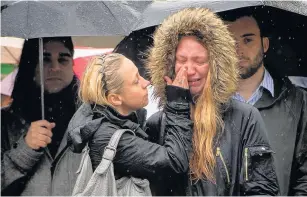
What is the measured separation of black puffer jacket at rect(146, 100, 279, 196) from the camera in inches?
169

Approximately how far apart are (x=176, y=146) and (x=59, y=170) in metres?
1.25

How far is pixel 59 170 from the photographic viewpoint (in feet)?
17.1

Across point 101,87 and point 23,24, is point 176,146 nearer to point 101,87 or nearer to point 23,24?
point 101,87

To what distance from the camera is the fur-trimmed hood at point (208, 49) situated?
4.54 m

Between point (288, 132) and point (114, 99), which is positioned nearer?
point (114, 99)

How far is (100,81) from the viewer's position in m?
4.48

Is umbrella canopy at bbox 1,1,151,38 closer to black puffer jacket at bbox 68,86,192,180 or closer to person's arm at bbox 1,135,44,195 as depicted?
person's arm at bbox 1,135,44,195

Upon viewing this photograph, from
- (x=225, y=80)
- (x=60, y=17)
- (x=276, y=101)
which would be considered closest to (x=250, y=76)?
(x=276, y=101)

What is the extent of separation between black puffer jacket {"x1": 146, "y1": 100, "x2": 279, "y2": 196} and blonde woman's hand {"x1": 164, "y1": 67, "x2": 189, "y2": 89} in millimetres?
307

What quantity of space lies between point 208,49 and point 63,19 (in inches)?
45.5

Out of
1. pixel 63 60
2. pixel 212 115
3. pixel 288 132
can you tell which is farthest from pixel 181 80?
pixel 63 60

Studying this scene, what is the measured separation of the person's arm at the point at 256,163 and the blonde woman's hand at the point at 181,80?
38 cm

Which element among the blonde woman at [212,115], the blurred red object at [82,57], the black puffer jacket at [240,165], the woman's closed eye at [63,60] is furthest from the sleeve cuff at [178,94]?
the blurred red object at [82,57]

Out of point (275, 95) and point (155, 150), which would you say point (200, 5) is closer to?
point (275, 95)
